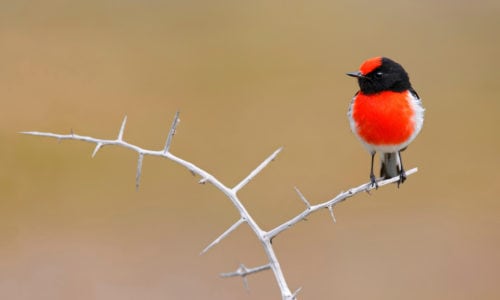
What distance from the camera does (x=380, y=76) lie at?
16.4ft

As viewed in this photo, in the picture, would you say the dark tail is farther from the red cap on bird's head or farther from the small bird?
the red cap on bird's head

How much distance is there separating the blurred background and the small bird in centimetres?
396

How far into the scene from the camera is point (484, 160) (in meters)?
13.3

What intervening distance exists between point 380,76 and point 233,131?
27.8ft

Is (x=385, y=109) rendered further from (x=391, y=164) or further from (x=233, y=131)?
(x=233, y=131)

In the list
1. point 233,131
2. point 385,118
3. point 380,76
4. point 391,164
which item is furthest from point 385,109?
point 233,131

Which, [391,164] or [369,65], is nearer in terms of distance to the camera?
[369,65]

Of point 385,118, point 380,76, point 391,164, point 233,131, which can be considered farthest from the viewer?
point 233,131

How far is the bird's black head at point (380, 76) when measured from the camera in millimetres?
4953

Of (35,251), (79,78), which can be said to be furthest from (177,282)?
(79,78)

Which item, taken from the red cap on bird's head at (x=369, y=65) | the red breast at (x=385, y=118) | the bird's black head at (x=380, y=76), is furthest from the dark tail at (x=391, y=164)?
the red cap on bird's head at (x=369, y=65)

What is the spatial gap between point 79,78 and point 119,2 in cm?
445

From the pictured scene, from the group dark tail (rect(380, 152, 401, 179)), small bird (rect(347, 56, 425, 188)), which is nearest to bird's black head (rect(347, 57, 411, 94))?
small bird (rect(347, 56, 425, 188))

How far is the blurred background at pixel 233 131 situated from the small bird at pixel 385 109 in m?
3.96
